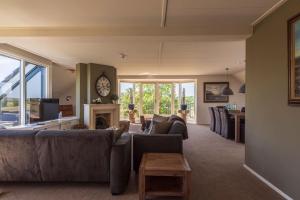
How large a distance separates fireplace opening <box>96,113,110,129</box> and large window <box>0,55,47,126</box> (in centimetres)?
209

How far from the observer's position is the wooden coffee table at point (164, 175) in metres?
2.39

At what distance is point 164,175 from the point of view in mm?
2389

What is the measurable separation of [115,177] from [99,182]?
1.40 ft

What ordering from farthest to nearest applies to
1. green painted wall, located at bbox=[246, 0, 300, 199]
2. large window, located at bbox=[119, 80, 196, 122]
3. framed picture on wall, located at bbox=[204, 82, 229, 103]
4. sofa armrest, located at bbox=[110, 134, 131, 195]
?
large window, located at bbox=[119, 80, 196, 122] < framed picture on wall, located at bbox=[204, 82, 229, 103] < sofa armrest, located at bbox=[110, 134, 131, 195] < green painted wall, located at bbox=[246, 0, 300, 199]

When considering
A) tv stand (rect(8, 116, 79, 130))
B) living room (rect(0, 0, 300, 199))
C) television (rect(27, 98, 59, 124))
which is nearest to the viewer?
living room (rect(0, 0, 300, 199))

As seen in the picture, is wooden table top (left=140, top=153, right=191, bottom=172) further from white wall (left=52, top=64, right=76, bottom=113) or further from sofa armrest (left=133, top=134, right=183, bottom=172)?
white wall (left=52, top=64, right=76, bottom=113)

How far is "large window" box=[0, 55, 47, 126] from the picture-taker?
4.48 metres

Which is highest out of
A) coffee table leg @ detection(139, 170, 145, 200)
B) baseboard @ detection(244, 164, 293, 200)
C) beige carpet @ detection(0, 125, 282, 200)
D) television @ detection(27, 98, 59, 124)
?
television @ detection(27, 98, 59, 124)

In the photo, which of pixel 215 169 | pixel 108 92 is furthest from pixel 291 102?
pixel 108 92

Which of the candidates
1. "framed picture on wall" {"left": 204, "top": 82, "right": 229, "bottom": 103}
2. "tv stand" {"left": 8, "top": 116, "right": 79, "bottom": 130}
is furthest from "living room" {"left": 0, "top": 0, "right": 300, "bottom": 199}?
"framed picture on wall" {"left": 204, "top": 82, "right": 229, "bottom": 103}

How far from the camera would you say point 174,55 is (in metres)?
5.47

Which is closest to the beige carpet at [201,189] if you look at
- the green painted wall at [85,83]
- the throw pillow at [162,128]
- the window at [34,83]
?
the throw pillow at [162,128]

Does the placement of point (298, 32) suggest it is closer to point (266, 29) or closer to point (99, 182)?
point (266, 29)

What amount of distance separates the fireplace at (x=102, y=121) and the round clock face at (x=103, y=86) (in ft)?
2.35
